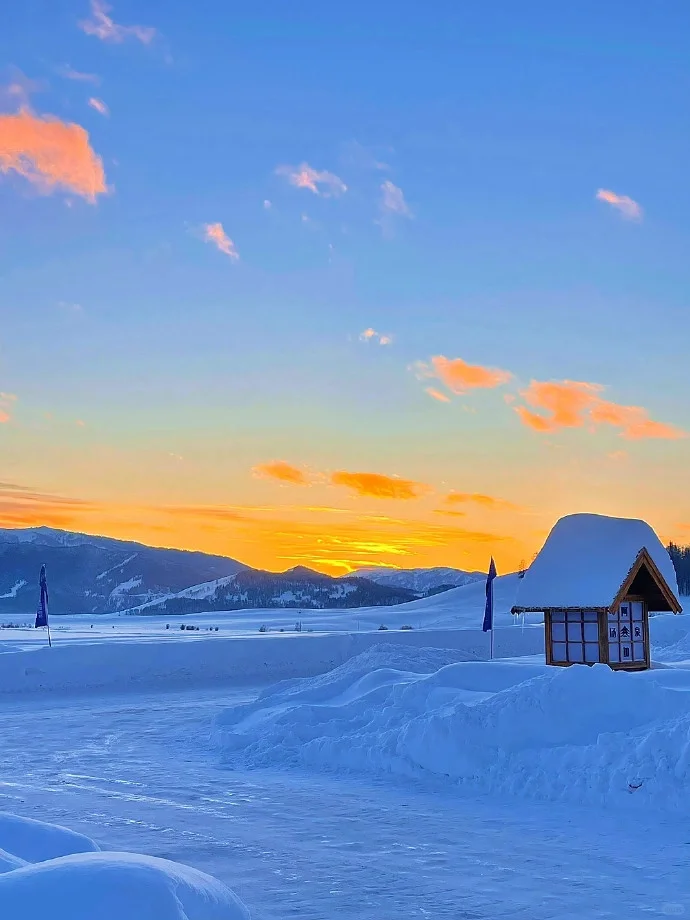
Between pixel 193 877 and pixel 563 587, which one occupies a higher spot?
pixel 563 587

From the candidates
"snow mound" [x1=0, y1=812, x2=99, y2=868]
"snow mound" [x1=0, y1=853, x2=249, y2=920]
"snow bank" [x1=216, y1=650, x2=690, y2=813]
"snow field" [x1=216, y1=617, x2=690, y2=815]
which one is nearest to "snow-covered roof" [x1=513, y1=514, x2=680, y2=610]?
"snow bank" [x1=216, y1=650, x2=690, y2=813]

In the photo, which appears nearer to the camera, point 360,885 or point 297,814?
point 360,885

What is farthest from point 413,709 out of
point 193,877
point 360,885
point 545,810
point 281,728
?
point 193,877

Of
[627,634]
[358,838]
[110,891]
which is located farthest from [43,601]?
[110,891]

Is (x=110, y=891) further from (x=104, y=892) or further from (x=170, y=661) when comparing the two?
(x=170, y=661)

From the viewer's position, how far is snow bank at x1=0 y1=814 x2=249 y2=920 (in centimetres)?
548

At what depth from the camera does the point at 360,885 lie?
894 centimetres

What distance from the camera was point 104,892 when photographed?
5.64 metres

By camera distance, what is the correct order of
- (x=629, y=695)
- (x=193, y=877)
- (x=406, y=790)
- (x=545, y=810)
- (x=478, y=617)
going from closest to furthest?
(x=193, y=877) < (x=545, y=810) < (x=406, y=790) < (x=629, y=695) < (x=478, y=617)

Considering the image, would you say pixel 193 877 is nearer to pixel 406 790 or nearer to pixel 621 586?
pixel 406 790

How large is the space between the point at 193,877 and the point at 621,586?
1658 cm

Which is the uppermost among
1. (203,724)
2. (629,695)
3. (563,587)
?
(563,587)

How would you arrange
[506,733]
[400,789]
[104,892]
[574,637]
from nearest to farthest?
[104,892] → [400,789] → [506,733] → [574,637]

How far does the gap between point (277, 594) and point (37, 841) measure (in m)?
165
